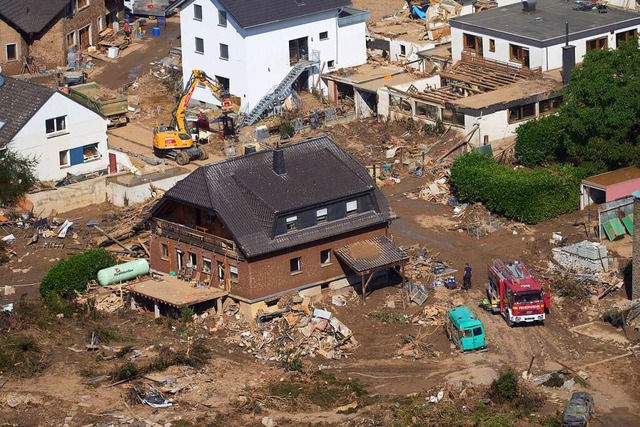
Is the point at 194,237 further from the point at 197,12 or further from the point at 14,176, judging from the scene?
the point at 197,12

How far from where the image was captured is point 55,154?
77438 mm

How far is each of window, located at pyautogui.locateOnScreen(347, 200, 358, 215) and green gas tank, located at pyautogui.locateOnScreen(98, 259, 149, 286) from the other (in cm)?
853

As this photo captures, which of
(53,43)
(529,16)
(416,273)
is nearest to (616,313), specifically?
(416,273)

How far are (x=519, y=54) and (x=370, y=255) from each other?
22927mm

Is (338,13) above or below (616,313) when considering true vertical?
above

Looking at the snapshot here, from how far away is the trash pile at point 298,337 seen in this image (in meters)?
61.2

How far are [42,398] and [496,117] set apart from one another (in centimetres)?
3018

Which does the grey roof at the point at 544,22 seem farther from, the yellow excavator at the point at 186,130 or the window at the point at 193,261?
the window at the point at 193,261

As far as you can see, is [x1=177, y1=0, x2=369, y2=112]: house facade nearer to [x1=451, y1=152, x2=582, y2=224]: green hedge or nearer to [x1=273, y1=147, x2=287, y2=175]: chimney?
[x1=451, y1=152, x2=582, y2=224]: green hedge

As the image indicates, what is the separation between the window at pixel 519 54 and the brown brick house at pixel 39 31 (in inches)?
1090

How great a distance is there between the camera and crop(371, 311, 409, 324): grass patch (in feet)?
208

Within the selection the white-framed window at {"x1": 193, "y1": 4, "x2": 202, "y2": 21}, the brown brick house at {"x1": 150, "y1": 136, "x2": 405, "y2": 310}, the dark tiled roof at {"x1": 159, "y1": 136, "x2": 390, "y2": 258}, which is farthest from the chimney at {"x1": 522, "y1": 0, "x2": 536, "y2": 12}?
the brown brick house at {"x1": 150, "y1": 136, "x2": 405, "y2": 310}

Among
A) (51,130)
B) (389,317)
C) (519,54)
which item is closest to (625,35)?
(519,54)

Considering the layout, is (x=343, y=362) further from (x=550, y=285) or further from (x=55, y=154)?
(x=55, y=154)
